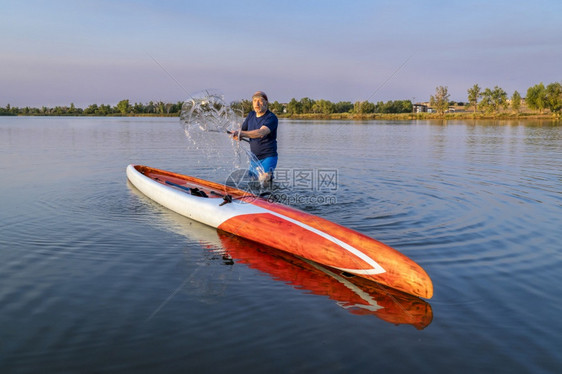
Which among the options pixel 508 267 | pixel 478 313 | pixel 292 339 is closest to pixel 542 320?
pixel 478 313

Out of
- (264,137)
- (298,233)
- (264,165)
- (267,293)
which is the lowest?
(267,293)

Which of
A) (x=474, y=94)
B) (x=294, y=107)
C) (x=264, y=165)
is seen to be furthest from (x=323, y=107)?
(x=264, y=165)

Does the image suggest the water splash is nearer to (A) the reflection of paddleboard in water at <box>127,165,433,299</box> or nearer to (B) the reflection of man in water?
(B) the reflection of man in water

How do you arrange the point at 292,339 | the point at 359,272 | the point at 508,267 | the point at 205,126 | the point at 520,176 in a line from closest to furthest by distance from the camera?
the point at 292,339
the point at 359,272
the point at 508,267
the point at 205,126
the point at 520,176

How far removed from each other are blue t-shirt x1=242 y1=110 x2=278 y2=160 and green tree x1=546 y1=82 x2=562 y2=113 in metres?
106

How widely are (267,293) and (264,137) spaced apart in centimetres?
491

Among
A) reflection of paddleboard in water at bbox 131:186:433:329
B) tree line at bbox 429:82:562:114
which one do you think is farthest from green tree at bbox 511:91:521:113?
reflection of paddleboard in water at bbox 131:186:433:329

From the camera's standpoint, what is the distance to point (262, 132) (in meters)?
8.72

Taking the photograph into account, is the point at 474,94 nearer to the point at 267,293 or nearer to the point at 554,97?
the point at 554,97

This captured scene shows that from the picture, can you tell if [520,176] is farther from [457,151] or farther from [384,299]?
[384,299]

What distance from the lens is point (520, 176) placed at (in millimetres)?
12945

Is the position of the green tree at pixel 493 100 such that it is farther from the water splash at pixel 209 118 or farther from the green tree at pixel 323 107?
the water splash at pixel 209 118

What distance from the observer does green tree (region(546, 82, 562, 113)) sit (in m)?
93.8

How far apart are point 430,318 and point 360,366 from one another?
1261 mm
